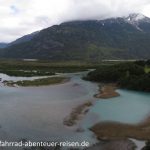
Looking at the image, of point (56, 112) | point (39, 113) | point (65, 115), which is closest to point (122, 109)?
point (65, 115)

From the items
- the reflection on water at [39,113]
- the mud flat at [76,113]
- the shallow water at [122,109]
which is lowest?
the shallow water at [122,109]

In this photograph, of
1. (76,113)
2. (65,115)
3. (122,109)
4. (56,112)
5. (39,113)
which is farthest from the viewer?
(122,109)

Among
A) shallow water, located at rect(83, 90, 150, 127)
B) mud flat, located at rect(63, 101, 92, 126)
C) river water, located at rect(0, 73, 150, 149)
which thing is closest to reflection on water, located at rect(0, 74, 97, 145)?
river water, located at rect(0, 73, 150, 149)

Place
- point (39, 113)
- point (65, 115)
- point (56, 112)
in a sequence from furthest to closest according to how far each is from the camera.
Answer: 1. point (56, 112)
2. point (39, 113)
3. point (65, 115)

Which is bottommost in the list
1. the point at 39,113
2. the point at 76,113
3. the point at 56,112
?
the point at 76,113

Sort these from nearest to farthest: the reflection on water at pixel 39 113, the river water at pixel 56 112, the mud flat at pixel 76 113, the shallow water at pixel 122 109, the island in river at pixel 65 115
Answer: the reflection on water at pixel 39 113
the island in river at pixel 65 115
the river water at pixel 56 112
the mud flat at pixel 76 113
the shallow water at pixel 122 109

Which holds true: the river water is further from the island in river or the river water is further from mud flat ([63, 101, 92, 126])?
mud flat ([63, 101, 92, 126])

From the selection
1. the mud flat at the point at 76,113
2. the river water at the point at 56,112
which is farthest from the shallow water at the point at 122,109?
the mud flat at the point at 76,113

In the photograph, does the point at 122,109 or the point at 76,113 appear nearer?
the point at 76,113

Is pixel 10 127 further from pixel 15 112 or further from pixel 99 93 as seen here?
pixel 99 93

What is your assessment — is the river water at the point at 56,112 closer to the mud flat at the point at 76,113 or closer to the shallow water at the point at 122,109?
the shallow water at the point at 122,109

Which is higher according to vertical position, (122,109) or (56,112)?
(56,112)

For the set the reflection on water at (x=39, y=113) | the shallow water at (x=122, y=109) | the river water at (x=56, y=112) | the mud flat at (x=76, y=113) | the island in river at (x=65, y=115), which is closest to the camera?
the reflection on water at (x=39, y=113)

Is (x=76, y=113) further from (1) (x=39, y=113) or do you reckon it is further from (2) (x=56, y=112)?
(1) (x=39, y=113)
